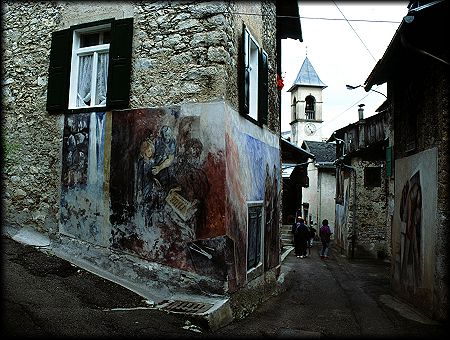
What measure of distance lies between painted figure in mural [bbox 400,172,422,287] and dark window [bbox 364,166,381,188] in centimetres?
990

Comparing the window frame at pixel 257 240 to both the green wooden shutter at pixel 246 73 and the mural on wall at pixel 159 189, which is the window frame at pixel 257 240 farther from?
the green wooden shutter at pixel 246 73

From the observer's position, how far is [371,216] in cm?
1905

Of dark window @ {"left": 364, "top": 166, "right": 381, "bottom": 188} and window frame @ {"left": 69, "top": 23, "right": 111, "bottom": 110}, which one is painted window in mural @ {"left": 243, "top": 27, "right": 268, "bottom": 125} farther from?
dark window @ {"left": 364, "top": 166, "right": 381, "bottom": 188}

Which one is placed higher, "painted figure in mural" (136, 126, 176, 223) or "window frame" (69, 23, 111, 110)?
"window frame" (69, 23, 111, 110)

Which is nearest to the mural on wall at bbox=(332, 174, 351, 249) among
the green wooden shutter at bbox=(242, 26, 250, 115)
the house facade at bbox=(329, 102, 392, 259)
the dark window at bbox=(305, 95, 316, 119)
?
the house facade at bbox=(329, 102, 392, 259)

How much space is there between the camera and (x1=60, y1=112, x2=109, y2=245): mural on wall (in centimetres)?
740

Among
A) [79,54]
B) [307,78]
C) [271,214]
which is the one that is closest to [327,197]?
[307,78]

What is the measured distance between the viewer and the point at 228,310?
6.57 m

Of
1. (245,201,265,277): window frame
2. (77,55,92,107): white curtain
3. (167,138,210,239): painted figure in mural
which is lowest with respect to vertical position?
(245,201,265,277): window frame

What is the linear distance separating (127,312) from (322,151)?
27.6 metres

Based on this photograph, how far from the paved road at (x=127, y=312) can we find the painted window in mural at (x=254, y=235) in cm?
87

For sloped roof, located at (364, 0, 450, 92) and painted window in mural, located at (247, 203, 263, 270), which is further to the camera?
painted window in mural, located at (247, 203, 263, 270)

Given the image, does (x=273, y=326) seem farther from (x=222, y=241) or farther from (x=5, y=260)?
(x=5, y=260)

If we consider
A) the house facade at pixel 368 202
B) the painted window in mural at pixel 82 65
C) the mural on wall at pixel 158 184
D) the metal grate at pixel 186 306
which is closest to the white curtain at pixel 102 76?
the painted window in mural at pixel 82 65
